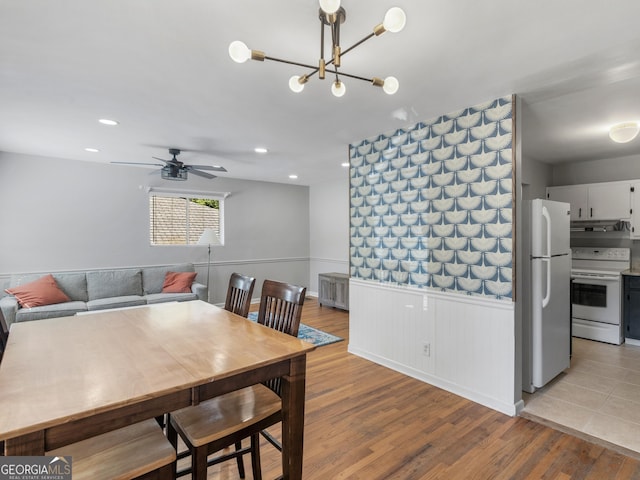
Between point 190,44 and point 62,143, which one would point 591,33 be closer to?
point 190,44

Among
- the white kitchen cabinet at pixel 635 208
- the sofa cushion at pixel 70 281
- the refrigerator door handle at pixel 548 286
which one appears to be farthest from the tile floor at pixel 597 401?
the sofa cushion at pixel 70 281

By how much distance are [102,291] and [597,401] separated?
227 inches

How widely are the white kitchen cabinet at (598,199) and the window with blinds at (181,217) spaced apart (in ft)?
18.4

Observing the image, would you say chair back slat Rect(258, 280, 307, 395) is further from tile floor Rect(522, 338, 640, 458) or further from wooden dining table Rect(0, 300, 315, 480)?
tile floor Rect(522, 338, 640, 458)

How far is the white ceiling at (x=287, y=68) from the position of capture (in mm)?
1624

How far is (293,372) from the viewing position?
1.58m

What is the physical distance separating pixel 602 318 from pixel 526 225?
2.47 metres

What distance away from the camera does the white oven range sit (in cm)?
408

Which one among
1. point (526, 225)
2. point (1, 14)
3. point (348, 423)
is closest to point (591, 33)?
point (526, 225)

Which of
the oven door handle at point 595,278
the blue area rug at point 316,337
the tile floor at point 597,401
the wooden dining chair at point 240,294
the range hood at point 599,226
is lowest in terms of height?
the tile floor at point 597,401

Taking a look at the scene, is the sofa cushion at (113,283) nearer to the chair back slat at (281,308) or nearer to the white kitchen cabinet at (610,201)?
the chair back slat at (281,308)

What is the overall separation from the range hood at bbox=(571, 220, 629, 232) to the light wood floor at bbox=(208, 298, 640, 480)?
3.38 meters

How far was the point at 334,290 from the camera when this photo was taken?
611 cm

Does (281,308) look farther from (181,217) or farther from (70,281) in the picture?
(181,217)
